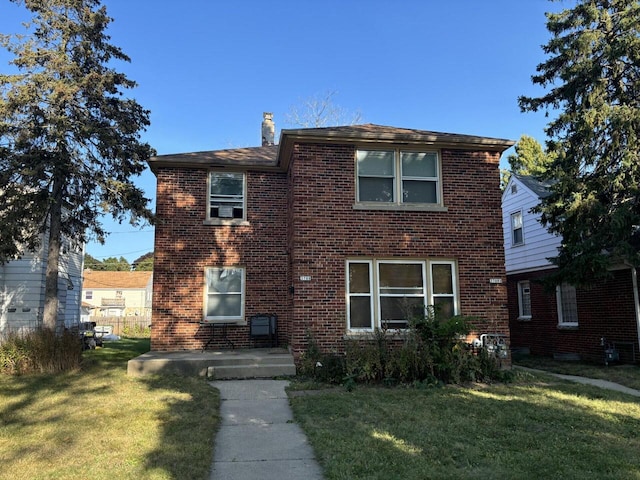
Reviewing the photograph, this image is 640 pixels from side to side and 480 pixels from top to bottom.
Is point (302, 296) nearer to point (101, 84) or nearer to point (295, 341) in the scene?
point (295, 341)

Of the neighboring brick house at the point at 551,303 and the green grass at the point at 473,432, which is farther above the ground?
the neighboring brick house at the point at 551,303

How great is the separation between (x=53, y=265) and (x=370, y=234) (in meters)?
8.02

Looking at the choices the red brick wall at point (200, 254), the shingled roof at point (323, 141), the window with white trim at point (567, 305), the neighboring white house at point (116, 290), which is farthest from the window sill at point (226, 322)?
the neighboring white house at point (116, 290)

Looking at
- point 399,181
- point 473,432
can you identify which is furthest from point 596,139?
point 473,432

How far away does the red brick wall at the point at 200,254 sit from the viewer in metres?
12.1

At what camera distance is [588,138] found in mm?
11258

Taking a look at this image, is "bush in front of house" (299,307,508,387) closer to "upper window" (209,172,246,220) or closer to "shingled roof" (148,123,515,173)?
"shingled roof" (148,123,515,173)

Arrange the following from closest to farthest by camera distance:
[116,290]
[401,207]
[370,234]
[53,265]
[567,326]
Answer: [370,234] < [401,207] < [53,265] < [567,326] < [116,290]

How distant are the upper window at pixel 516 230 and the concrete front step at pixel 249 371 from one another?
11.4m

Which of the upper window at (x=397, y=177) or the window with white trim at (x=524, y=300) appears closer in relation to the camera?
the upper window at (x=397, y=177)

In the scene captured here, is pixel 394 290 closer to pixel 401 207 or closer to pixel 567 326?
pixel 401 207

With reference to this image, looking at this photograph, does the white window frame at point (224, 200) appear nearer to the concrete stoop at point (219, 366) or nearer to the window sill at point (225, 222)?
the window sill at point (225, 222)

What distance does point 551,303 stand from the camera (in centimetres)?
1526

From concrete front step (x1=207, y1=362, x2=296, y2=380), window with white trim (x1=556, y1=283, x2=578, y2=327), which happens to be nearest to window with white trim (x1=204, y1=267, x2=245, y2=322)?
concrete front step (x1=207, y1=362, x2=296, y2=380)
